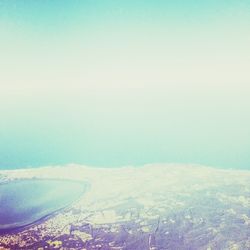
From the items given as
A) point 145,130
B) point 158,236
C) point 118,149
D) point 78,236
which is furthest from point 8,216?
point 145,130

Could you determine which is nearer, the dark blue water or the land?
the land

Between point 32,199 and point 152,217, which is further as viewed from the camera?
point 32,199

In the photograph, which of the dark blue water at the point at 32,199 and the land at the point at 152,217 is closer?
the land at the point at 152,217

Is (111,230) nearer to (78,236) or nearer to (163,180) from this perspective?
(78,236)

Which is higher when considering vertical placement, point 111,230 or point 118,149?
point 118,149

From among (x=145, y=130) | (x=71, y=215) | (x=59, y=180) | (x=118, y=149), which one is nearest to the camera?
(x=71, y=215)
